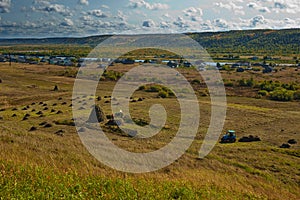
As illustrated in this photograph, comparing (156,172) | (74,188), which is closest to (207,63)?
(156,172)

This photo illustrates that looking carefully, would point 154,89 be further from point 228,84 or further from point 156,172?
point 156,172

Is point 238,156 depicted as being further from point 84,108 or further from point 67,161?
point 84,108

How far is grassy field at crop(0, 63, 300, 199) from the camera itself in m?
7.47

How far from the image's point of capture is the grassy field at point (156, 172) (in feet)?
24.5

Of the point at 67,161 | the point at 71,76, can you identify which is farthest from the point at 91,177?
the point at 71,76

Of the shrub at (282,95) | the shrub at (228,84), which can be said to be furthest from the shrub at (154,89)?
the shrub at (282,95)

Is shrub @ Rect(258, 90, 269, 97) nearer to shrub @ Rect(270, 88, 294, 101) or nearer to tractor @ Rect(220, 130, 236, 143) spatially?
shrub @ Rect(270, 88, 294, 101)

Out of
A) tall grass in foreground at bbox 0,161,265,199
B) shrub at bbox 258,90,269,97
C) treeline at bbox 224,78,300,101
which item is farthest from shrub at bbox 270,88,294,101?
tall grass in foreground at bbox 0,161,265,199

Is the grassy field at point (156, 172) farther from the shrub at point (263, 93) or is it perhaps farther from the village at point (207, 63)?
the village at point (207, 63)

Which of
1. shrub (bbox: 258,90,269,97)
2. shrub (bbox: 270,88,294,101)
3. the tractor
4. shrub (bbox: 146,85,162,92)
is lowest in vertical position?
shrub (bbox: 146,85,162,92)

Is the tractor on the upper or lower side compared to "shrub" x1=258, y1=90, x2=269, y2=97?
upper

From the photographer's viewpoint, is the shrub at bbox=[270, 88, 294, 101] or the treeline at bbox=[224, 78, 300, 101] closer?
the shrub at bbox=[270, 88, 294, 101]

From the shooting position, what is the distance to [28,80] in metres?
80.8

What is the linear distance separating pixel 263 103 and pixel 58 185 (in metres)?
49.3
